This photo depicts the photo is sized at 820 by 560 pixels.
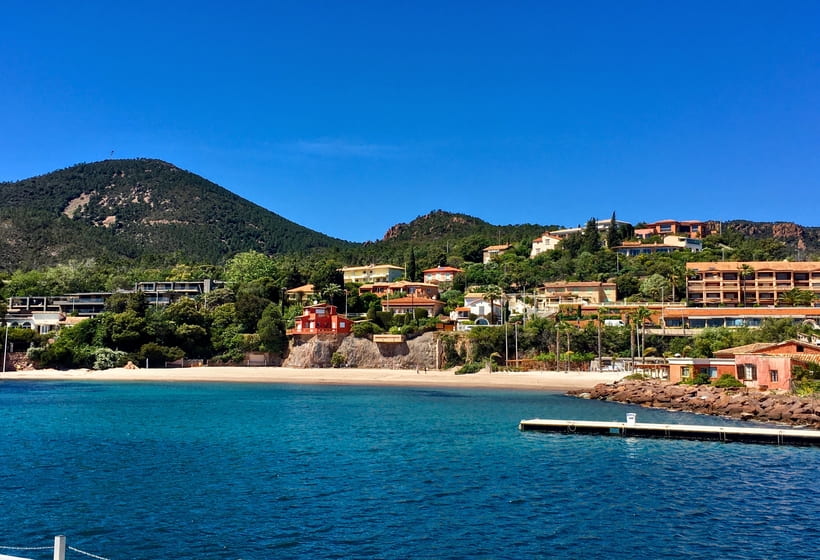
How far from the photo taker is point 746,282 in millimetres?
83188

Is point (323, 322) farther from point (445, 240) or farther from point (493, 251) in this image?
point (445, 240)

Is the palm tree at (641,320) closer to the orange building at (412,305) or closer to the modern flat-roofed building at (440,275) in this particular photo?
the orange building at (412,305)

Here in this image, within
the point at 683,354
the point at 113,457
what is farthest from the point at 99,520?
the point at 683,354

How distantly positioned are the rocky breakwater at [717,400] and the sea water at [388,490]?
7.08 ft

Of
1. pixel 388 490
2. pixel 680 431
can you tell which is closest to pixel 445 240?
pixel 680 431

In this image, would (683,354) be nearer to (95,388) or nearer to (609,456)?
(609,456)

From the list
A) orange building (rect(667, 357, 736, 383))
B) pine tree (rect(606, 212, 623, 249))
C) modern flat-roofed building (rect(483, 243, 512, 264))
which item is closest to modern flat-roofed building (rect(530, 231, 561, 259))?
modern flat-roofed building (rect(483, 243, 512, 264))

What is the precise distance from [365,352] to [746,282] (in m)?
45.6

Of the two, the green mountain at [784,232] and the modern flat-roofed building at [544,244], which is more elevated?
the green mountain at [784,232]

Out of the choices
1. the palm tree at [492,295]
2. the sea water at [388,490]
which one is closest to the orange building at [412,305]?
the palm tree at [492,295]

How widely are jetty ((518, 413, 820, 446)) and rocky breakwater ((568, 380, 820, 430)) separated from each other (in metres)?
4.01

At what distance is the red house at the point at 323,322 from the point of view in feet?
245

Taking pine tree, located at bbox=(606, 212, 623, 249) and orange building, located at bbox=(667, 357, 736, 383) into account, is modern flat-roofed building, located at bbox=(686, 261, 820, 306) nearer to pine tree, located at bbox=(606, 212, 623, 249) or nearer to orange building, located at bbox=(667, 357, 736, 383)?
pine tree, located at bbox=(606, 212, 623, 249)

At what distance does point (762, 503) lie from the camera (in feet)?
67.7
